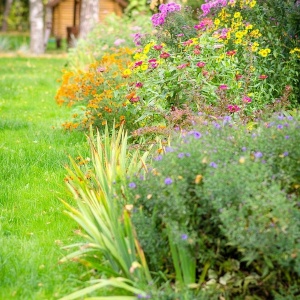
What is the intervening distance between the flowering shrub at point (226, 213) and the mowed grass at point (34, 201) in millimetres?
713

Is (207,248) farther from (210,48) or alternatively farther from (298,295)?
(210,48)

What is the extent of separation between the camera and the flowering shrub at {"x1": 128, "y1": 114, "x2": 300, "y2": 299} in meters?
3.31

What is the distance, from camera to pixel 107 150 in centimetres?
532

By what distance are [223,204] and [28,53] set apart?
21.7 meters

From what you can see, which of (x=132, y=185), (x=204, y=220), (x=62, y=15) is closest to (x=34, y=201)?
(x=132, y=185)

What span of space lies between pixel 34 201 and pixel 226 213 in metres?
2.54

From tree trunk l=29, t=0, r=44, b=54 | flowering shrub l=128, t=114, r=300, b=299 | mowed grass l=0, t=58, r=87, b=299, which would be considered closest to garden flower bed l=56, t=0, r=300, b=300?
flowering shrub l=128, t=114, r=300, b=299

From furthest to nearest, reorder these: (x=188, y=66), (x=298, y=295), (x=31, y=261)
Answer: (x=188, y=66) → (x=31, y=261) → (x=298, y=295)

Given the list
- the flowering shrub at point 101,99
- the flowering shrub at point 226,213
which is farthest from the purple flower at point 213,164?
the flowering shrub at point 101,99

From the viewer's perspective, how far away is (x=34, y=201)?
5.45 metres

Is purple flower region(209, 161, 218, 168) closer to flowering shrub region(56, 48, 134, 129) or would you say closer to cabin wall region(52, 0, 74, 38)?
flowering shrub region(56, 48, 134, 129)

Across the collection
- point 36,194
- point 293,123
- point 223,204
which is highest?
point 293,123

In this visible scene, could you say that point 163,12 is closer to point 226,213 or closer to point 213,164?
point 213,164

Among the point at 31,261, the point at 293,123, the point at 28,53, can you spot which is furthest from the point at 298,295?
the point at 28,53
